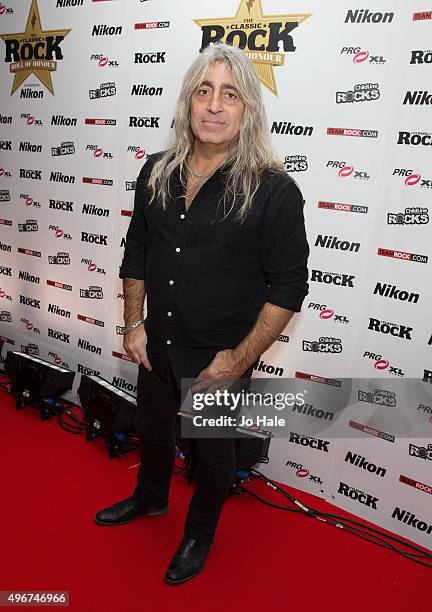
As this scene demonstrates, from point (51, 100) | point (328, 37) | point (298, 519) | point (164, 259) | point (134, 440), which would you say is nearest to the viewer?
point (164, 259)

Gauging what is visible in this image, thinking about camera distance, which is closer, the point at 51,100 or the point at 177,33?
the point at 177,33

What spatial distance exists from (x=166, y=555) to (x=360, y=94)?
222 cm

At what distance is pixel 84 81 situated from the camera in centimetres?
305

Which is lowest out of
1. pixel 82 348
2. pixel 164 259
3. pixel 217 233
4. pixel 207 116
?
pixel 82 348

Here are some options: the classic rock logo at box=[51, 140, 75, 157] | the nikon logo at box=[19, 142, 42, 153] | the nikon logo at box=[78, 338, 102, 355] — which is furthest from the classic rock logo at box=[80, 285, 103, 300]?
the nikon logo at box=[19, 142, 42, 153]

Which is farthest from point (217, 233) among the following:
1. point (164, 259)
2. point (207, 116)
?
point (207, 116)

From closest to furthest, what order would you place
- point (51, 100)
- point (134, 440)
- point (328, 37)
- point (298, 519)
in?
point (328, 37), point (298, 519), point (134, 440), point (51, 100)

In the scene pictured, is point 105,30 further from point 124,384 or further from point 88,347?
point 124,384

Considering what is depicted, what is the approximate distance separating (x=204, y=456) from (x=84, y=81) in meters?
2.39

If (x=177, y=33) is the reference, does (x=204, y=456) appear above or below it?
below

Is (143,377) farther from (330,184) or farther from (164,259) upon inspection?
(330,184)

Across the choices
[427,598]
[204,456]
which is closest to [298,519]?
[427,598]

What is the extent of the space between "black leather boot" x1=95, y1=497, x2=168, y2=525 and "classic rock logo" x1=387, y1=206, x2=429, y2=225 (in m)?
1.76

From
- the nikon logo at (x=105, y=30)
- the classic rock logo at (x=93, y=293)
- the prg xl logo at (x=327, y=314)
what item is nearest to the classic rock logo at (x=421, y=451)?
the prg xl logo at (x=327, y=314)
